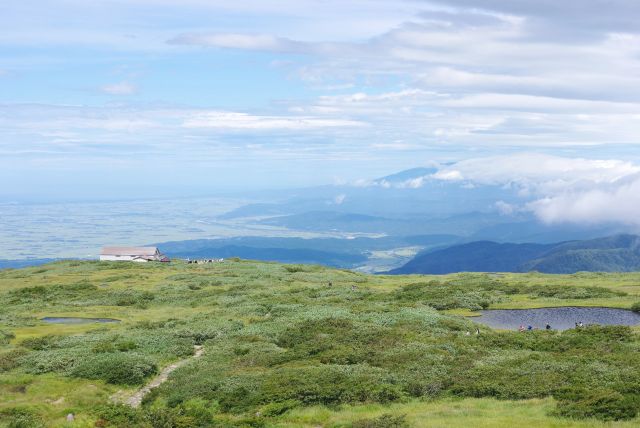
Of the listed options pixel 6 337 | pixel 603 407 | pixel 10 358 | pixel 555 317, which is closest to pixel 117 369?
pixel 10 358

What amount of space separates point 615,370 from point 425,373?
1004 centimetres

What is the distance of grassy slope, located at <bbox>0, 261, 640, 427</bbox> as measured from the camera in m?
31.5

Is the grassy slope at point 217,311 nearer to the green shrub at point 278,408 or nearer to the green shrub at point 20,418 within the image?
the green shrub at point 278,408

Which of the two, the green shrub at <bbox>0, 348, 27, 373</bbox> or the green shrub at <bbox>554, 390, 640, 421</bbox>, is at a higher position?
the green shrub at <bbox>554, 390, 640, 421</bbox>

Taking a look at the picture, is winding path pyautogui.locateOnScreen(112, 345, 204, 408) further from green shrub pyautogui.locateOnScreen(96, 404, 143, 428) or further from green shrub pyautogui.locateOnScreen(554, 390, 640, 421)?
green shrub pyautogui.locateOnScreen(554, 390, 640, 421)

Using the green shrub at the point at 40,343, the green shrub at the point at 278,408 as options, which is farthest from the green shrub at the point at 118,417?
the green shrub at the point at 40,343

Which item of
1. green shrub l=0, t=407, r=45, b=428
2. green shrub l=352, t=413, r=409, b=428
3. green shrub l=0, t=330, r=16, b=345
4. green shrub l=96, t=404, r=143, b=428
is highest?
green shrub l=352, t=413, r=409, b=428

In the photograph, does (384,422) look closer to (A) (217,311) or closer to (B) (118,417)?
(B) (118,417)

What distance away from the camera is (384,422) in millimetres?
27844

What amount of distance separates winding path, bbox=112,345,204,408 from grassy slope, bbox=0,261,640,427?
100 centimetres

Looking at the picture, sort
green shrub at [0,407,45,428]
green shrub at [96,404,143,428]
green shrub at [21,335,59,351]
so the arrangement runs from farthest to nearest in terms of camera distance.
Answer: green shrub at [21,335,59,351], green shrub at [0,407,45,428], green shrub at [96,404,143,428]

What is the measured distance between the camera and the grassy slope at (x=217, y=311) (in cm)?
3147

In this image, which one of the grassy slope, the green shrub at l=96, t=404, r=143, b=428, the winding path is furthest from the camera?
the winding path

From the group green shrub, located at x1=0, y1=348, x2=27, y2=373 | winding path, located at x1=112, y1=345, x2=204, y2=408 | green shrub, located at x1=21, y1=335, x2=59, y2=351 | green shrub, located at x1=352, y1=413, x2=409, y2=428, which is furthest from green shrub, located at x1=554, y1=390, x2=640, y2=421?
green shrub, located at x1=21, y1=335, x2=59, y2=351
